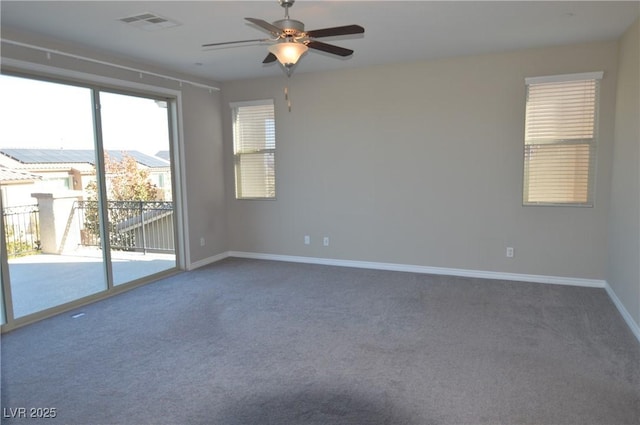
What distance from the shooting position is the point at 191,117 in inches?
218

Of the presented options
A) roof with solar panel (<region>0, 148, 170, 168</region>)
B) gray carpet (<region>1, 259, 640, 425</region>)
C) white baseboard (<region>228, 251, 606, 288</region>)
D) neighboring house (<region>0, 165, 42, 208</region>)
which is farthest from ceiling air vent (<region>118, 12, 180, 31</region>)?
white baseboard (<region>228, 251, 606, 288</region>)

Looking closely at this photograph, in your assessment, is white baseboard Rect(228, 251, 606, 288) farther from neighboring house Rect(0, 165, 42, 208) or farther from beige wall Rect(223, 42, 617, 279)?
neighboring house Rect(0, 165, 42, 208)

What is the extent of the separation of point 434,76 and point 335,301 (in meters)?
2.92

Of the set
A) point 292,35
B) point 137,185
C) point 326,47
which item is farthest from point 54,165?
point 326,47

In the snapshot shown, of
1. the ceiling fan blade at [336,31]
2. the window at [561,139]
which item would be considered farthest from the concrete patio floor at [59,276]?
the window at [561,139]

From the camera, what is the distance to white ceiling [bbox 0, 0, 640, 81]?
10.3 feet

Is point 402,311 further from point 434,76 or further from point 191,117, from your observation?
point 191,117

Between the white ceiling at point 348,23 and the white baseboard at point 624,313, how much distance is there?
251 cm

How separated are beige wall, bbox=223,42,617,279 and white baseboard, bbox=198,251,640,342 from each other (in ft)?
0.23

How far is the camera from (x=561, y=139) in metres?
4.47

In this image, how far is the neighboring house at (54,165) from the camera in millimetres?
3658

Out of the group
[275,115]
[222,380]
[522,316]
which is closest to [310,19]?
[275,115]

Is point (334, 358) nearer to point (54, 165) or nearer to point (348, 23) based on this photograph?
point (348, 23)

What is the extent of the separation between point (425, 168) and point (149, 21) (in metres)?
3.37
